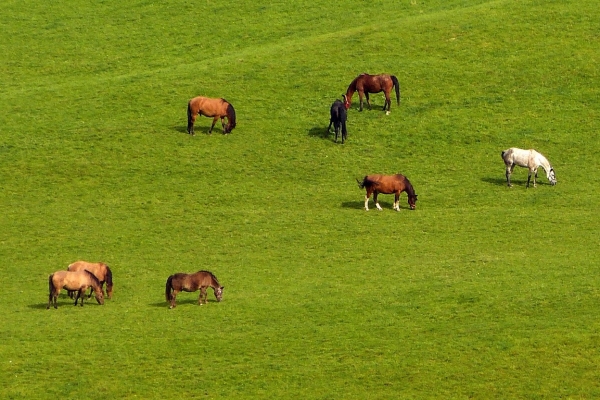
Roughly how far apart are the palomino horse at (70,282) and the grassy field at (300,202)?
0.61 metres

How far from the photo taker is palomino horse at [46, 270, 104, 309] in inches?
1192

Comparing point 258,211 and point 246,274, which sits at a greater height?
point 258,211

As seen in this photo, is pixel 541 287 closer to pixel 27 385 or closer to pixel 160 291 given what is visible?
pixel 160 291

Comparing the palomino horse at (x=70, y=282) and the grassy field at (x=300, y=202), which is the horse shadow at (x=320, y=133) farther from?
the palomino horse at (x=70, y=282)

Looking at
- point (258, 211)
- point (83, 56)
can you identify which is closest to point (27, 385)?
point (258, 211)

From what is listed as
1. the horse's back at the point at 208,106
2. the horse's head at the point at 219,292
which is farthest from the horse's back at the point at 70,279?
the horse's back at the point at 208,106

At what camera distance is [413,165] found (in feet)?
140

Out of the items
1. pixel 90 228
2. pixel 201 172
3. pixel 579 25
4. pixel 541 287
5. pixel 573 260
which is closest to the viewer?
pixel 541 287

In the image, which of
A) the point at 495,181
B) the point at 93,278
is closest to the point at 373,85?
the point at 495,181

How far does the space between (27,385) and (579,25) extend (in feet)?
119

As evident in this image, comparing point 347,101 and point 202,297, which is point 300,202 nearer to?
point 347,101

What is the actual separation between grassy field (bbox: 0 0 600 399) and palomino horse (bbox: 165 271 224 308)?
44 cm

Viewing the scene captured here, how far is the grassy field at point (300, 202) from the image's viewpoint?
27984 millimetres

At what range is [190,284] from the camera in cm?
3059
